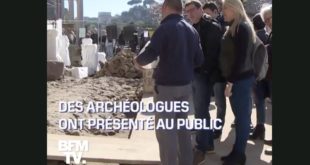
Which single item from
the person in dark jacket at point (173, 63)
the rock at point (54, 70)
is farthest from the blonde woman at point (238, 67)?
the rock at point (54, 70)

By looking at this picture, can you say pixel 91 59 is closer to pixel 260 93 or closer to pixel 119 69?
pixel 119 69

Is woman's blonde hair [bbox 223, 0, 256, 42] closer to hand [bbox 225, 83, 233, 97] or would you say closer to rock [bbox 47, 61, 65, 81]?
hand [bbox 225, 83, 233, 97]

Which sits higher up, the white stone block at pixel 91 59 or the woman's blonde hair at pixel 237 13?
the woman's blonde hair at pixel 237 13

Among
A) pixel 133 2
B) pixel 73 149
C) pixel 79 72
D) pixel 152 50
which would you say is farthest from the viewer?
pixel 79 72

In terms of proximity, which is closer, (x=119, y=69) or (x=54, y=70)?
(x=54, y=70)

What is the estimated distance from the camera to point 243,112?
4684 mm

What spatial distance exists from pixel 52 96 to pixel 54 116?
1.45ft

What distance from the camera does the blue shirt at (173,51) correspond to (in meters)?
4.28

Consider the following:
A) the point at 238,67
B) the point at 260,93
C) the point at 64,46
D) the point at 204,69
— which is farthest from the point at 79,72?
the point at 238,67

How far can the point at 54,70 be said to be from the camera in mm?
7719

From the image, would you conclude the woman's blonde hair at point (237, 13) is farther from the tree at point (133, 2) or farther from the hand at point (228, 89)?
the tree at point (133, 2)

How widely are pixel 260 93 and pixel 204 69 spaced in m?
0.99

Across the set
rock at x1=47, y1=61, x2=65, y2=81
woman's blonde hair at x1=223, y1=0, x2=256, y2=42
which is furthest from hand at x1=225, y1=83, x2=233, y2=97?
rock at x1=47, y1=61, x2=65, y2=81

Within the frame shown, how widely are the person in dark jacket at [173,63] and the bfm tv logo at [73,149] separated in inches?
29.8
